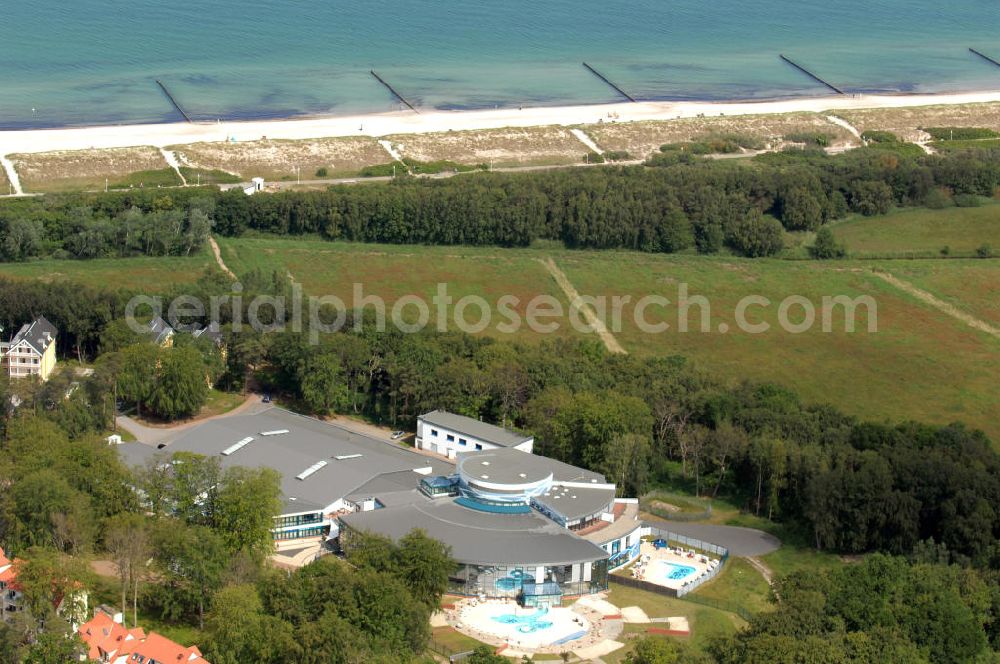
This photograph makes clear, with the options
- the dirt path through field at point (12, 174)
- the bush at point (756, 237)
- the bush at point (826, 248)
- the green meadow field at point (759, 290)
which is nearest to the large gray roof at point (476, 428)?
the green meadow field at point (759, 290)

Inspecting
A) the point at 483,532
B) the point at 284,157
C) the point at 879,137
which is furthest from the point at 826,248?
the point at 483,532

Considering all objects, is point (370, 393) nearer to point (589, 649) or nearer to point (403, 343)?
point (403, 343)

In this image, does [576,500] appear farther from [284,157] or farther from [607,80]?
[607,80]

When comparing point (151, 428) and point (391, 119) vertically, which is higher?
point (391, 119)

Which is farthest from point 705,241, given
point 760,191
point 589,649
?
point 589,649

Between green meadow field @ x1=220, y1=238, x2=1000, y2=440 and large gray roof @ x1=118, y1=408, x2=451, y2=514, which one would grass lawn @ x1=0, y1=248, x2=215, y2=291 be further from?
large gray roof @ x1=118, y1=408, x2=451, y2=514

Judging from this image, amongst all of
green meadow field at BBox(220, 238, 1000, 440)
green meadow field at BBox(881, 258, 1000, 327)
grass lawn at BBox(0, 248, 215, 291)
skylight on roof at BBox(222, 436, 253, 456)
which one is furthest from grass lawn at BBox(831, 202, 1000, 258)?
skylight on roof at BBox(222, 436, 253, 456)

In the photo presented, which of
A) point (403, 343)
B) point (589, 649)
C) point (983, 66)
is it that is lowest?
point (589, 649)
